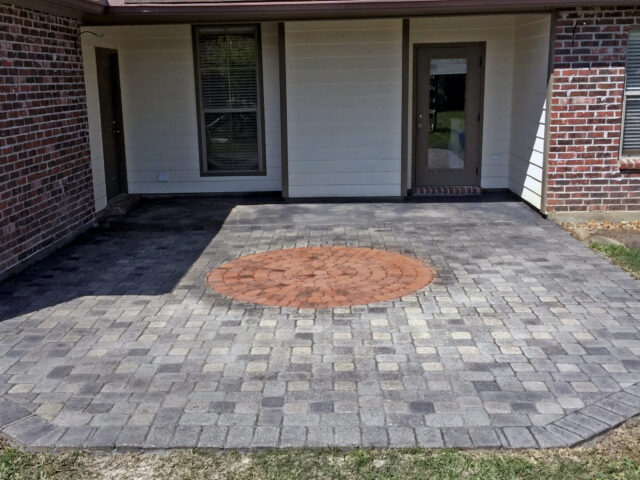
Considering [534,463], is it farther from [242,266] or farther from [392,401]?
[242,266]

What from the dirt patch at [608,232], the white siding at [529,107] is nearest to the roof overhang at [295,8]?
the white siding at [529,107]

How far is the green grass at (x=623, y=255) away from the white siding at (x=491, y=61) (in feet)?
11.4

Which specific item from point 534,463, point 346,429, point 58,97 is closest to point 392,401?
point 346,429

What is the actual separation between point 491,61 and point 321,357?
725cm

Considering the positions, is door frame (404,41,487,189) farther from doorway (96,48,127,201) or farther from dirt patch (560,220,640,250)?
doorway (96,48,127,201)

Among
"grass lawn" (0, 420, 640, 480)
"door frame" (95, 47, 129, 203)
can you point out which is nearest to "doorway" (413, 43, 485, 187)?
"door frame" (95, 47, 129, 203)

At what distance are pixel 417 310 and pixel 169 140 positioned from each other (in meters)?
6.59

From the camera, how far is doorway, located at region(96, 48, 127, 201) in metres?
10.0

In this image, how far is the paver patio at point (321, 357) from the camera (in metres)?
3.76

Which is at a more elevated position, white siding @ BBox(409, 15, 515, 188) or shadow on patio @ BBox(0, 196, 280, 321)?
white siding @ BBox(409, 15, 515, 188)

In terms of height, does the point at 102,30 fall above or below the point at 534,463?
above

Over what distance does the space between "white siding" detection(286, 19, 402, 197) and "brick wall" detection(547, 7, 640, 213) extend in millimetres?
2502

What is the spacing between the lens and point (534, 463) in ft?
11.1

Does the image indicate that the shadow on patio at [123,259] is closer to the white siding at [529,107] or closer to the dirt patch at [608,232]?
the white siding at [529,107]
